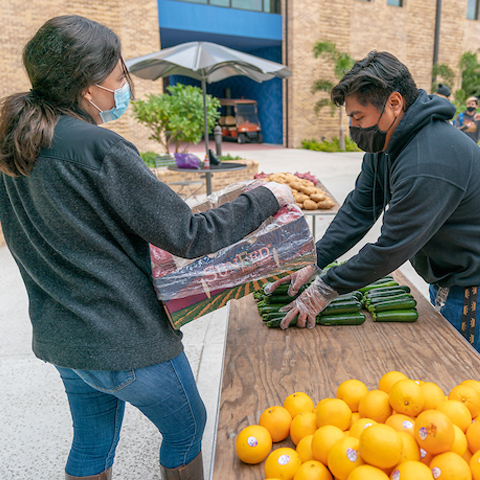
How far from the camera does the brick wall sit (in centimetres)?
1847

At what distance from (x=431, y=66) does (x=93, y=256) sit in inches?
954

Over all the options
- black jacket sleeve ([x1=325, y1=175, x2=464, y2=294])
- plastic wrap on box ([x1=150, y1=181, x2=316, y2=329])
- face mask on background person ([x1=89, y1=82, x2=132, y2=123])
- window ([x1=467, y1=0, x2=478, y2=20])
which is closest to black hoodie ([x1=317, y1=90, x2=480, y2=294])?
black jacket sleeve ([x1=325, y1=175, x2=464, y2=294])

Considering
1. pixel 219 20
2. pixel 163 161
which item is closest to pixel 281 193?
pixel 163 161

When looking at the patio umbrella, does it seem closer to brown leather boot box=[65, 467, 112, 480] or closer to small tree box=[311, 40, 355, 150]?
brown leather boot box=[65, 467, 112, 480]

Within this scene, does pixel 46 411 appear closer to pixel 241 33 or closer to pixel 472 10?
pixel 241 33

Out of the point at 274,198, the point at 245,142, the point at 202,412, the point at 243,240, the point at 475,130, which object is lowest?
the point at 245,142

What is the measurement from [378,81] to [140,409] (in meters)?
1.48

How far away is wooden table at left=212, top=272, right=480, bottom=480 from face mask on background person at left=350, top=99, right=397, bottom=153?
77 cm

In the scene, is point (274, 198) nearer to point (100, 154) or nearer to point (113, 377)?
point (100, 154)

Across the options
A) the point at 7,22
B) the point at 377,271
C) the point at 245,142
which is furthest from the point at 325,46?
the point at 377,271

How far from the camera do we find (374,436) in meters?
0.94

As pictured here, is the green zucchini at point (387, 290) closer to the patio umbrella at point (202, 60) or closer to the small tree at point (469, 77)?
the patio umbrella at point (202, 60)

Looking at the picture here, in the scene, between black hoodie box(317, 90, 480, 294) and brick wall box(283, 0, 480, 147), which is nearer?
black hoodie box(317, 90, 480, 294)

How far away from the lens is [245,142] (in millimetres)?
22125
